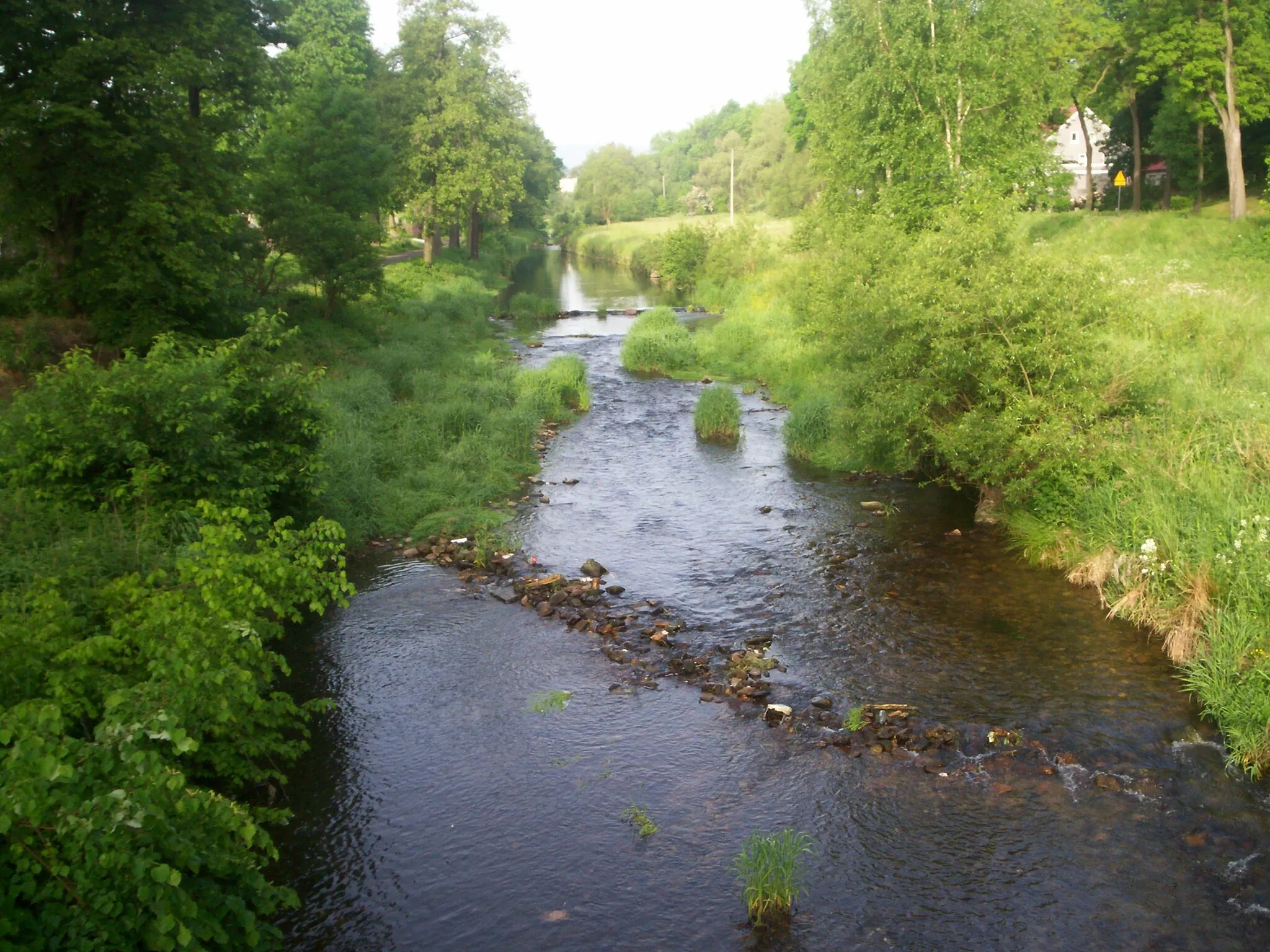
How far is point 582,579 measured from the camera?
14.8 meters

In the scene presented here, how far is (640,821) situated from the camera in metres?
9.12

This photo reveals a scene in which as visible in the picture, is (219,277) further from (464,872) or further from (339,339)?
(464,872)

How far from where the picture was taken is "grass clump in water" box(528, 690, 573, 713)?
36.9ft

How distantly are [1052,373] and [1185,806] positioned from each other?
780cm

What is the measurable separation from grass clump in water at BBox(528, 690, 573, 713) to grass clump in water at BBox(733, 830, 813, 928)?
11.0 feet

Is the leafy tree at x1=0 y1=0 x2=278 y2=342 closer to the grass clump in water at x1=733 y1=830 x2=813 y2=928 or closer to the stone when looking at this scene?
the stone

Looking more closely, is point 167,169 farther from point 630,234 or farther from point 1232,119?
point 630,234

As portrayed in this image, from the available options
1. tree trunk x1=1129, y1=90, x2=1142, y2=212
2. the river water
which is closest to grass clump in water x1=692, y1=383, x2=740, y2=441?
the river water

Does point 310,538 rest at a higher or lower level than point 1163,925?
higher

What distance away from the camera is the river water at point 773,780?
784cm

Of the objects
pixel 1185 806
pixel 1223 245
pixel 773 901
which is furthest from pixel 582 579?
pixel 1223 245

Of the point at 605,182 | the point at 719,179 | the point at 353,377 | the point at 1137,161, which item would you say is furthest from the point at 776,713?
the point at 605,182

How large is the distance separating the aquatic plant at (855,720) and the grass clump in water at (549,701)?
3296mm

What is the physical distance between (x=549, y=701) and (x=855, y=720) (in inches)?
142
